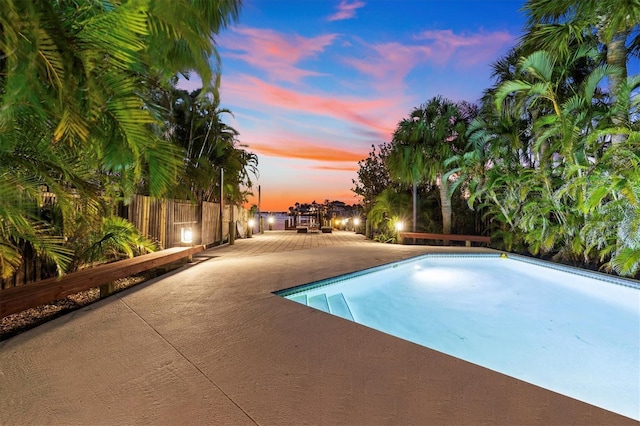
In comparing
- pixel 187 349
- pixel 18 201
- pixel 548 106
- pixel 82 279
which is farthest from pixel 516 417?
pixel 548 106

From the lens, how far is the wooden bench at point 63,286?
8.34ft

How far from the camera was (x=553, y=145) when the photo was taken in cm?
715

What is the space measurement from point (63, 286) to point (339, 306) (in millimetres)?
Answer: 3737

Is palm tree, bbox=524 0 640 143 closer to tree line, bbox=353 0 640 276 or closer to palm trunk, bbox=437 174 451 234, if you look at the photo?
tree line, bbox=353 0 640 276

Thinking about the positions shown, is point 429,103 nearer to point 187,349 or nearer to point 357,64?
point 357,64

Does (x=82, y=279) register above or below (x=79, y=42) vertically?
below

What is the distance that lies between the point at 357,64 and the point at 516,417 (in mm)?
13557

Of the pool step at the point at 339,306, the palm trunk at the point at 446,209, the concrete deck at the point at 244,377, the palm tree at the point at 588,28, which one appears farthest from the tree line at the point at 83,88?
the palm trunk at the point at 446,209

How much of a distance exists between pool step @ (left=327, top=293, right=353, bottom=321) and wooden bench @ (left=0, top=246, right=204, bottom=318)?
3055 millimetres

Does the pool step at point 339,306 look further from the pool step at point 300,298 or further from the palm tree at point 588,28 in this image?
the palm tree at point 588,28

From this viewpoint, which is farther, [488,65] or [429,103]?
[429,103]

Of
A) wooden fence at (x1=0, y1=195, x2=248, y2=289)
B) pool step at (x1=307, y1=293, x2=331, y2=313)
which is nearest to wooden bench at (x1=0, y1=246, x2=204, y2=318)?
wooden fence at (x1=0, y1=195, x2=248, y2=289)

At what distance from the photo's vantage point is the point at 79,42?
76.4 inches

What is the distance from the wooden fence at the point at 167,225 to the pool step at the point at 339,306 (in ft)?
12.5
